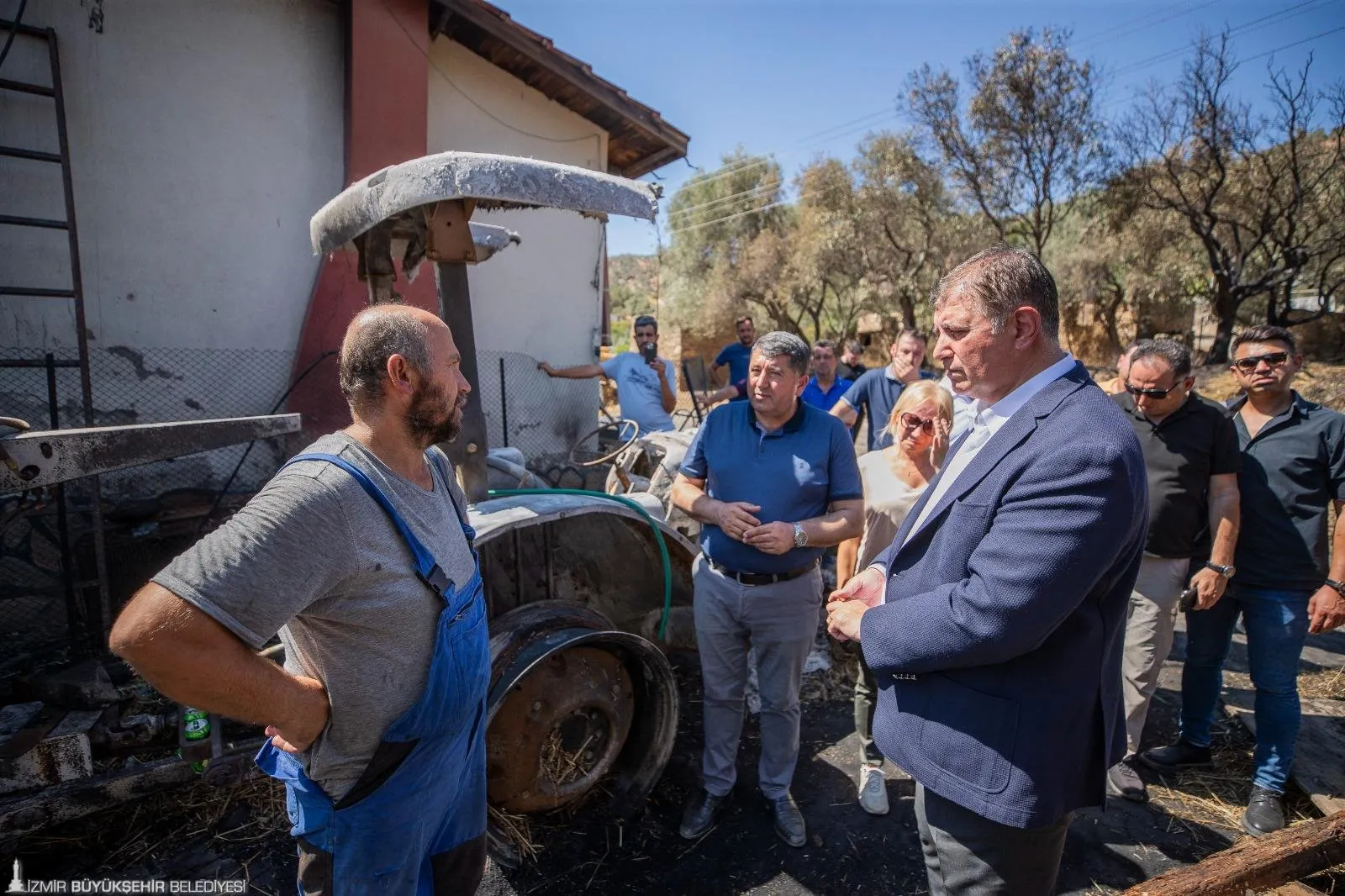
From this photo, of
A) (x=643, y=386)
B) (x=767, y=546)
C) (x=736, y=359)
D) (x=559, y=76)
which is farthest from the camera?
(x=736, y=359)

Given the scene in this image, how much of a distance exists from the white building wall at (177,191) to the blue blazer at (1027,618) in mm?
6466

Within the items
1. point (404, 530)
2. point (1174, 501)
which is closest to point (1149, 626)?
→ point (1174, 501)

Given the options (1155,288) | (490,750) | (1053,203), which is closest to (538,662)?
(490,750)

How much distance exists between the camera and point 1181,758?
3.60 m

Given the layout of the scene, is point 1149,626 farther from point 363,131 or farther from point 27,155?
point 363,131

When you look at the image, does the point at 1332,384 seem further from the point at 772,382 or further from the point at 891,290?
the point at 772,382

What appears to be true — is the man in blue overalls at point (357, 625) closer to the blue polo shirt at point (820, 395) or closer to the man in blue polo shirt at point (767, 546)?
the man in blue polo shirt at point (767, 546)

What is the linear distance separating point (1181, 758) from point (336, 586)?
4366 millimetres

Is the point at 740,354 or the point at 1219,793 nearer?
the point at 1219,793

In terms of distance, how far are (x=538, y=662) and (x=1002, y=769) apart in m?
1.71

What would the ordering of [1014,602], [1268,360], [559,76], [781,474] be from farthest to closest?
[559,76]
[1268,360]
[781,474]
[1014,602]

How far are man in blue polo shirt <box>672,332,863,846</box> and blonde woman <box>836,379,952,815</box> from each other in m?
0.40

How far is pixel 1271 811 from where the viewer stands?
10.2ft

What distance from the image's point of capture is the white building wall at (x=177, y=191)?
5.13 metres
